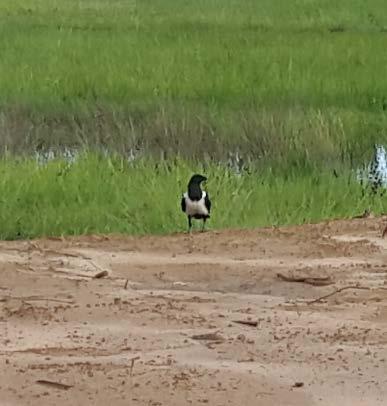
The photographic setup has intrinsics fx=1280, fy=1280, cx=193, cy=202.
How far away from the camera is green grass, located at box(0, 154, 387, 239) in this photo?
826 cm

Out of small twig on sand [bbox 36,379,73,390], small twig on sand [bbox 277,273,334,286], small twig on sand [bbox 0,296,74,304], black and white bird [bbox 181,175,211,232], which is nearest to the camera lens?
small twig on sand [bbox 36,379,73,390]

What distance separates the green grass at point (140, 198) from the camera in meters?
8.26

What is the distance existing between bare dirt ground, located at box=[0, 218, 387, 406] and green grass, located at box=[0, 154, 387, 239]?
0.66 m

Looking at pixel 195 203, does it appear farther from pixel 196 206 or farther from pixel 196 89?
pixel 196 89

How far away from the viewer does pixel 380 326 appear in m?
5.53

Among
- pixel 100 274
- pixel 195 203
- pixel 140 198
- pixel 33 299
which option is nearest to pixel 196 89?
pixel 140 198

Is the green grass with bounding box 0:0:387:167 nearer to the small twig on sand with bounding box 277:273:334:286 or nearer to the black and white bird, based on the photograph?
the black and white bird

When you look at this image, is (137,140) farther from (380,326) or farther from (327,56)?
(380,326)

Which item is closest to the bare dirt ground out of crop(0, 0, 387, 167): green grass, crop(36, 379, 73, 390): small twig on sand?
crop(36, 379, 73, 390): small twig on sand

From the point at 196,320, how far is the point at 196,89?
845 centimetres

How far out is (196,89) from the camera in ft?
45.4

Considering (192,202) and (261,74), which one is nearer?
(192,202)

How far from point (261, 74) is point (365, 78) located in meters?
1.21

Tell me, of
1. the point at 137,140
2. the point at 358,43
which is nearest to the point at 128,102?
the point at 137,140
